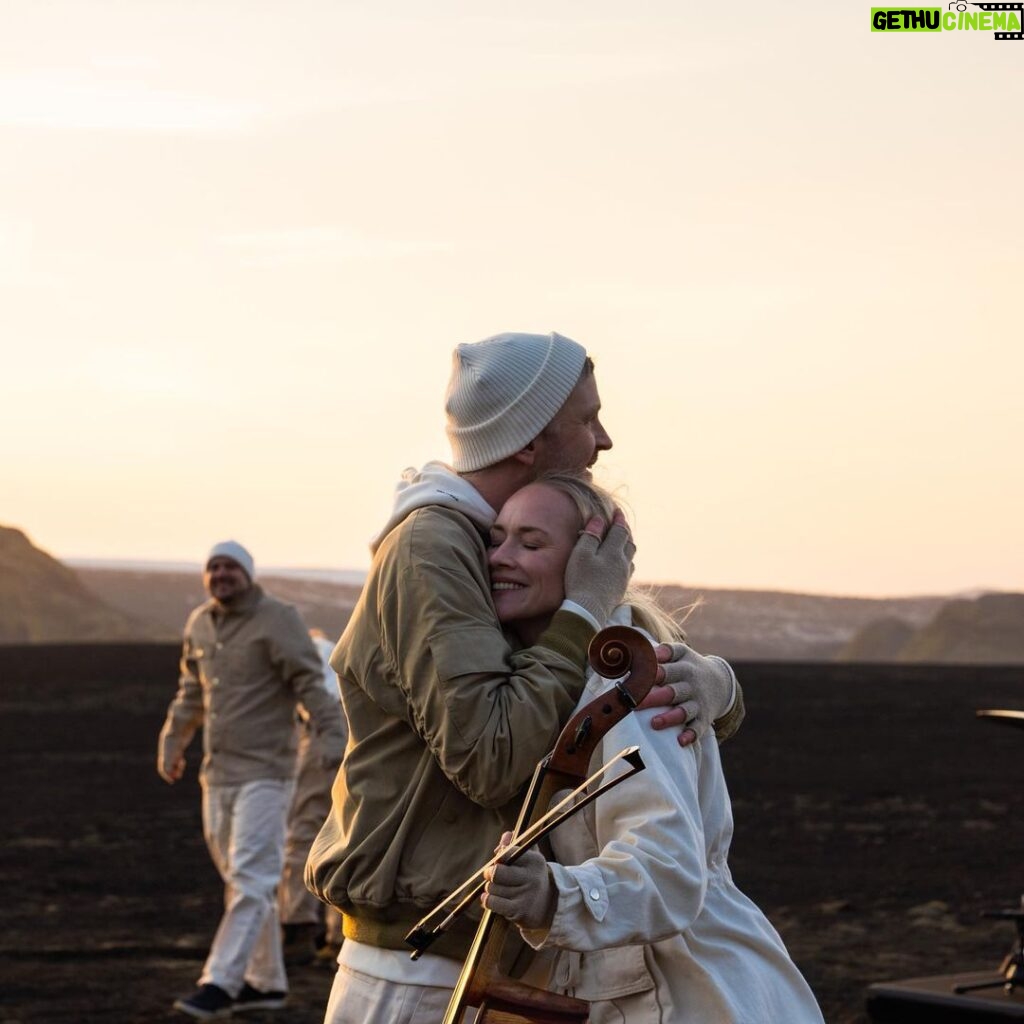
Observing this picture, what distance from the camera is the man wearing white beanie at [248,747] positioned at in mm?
9742

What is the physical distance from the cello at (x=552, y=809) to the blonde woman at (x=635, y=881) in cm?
7

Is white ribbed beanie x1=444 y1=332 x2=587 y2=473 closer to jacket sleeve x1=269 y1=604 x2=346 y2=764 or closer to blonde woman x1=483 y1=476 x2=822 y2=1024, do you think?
blonde woman x1=483 y1=476 x2=822 y2=1024

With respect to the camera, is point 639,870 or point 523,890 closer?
point 523,890

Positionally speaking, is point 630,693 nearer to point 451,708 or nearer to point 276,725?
point 451,708

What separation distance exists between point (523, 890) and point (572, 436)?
37.5 inches

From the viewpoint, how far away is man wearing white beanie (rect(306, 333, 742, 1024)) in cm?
343

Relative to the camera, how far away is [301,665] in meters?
10.1

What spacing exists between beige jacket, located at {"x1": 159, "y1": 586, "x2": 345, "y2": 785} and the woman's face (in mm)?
6439

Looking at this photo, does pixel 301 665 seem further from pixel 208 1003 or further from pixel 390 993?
pixel 390 993

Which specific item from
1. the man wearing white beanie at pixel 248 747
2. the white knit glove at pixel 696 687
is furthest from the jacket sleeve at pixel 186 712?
the white knit glove at pixel 696 687

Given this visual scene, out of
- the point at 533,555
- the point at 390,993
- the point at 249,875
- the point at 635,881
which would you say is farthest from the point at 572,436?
the point at 249,875

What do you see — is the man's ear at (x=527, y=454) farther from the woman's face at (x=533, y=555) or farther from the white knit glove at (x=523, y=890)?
the white knit glove at (x=523, y=890)

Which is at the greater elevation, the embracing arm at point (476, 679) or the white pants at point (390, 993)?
the embracing arm at point (476, 679)

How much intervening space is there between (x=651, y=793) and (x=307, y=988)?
301 inches
